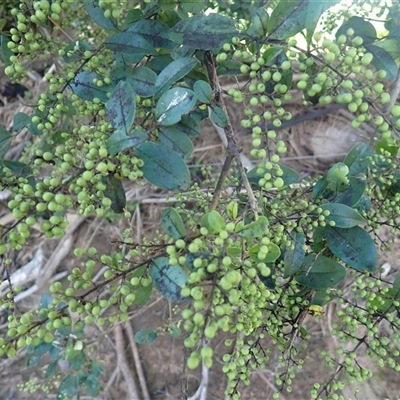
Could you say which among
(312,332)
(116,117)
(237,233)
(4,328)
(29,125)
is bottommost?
(312,332)

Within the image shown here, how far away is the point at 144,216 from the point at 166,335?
750 mm

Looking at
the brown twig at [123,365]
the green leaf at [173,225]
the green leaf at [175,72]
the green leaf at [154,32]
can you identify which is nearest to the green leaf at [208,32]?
the green leaf at [175,72]

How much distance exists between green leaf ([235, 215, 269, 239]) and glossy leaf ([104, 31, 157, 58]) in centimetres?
54

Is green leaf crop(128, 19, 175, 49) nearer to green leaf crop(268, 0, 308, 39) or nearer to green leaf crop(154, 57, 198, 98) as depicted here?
green leaf crop(154, 57, 198, 98)

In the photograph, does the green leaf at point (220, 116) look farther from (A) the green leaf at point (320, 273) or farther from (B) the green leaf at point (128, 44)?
(A) the green leaf at point (320, 273)

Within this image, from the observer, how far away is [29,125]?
1.34 metres

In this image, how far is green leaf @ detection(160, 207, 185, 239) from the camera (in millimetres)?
814

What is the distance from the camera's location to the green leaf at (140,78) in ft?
3.47

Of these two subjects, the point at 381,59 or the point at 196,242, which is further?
the point at 381,59

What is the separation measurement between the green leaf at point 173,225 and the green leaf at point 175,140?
0.70 feet

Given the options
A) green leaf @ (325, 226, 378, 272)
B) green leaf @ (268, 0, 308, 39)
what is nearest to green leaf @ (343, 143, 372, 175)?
green leaf @ (325, 226, 378, 272)

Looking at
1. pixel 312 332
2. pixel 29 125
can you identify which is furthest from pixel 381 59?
pixel 312 332

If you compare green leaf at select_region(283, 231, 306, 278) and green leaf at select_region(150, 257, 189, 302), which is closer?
green leaf at select_region(150, 257, 189, 302)

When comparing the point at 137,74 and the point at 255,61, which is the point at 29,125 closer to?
the point at 137,74
